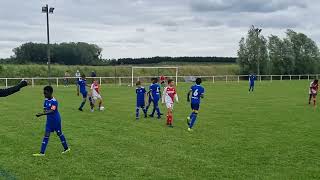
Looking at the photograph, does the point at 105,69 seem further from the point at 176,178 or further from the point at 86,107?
the point at 176,178

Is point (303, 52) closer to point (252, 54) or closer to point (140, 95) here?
point (252, 54)

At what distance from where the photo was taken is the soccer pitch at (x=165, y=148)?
956 cm

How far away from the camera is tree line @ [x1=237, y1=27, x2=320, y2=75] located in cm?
8369

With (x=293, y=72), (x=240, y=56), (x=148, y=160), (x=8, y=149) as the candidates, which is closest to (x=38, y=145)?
(x=8, y=149)

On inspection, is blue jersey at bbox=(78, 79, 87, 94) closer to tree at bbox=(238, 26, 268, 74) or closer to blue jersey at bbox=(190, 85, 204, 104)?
blue jersey at bbox=(190, 85, 204, 104)

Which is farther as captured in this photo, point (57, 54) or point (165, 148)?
point (57, 54)

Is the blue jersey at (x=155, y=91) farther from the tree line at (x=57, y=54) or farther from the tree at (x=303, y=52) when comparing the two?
the tree line at (x=57, y=54)

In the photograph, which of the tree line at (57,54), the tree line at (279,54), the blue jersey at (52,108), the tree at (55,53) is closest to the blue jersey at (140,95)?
the blue jersey at (52,108)

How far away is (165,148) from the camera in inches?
484

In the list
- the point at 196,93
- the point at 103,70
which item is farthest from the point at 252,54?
the point at 196,93

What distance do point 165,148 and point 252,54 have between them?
7351cm

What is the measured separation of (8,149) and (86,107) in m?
12.8

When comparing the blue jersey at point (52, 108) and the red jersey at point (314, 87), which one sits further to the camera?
the red jersey at point (314, 87)

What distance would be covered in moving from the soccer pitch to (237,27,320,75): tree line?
64719mm
